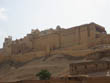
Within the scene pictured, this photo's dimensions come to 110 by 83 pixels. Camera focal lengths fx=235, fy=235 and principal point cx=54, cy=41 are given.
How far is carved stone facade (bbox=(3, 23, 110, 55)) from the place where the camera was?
106ft

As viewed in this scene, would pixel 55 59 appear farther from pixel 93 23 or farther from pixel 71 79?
pixel 71 79

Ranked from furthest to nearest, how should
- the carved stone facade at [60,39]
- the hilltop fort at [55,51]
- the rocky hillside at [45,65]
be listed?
the carved stone facade at [60,39], the hilltop fort at [55,51], the rocky hillside at [45,65]

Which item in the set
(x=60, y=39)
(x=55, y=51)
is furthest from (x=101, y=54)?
(x=60, y=39)

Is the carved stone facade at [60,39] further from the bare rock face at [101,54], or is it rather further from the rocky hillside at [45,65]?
the bare rock face at [101,54]

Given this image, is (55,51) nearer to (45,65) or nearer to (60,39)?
(60,39)

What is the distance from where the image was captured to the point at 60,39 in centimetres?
3741

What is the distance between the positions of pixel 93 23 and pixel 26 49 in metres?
14.9

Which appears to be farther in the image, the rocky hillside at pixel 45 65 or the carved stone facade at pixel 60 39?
the carved stone facade at pixel 60 39

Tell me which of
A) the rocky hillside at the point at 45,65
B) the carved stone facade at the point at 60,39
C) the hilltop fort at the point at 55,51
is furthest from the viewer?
the carved stone facade at the point at 60,39

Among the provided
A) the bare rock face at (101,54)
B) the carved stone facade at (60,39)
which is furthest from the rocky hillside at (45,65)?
the carved stone facade at (60,39)

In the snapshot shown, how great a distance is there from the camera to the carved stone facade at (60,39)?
3219cm

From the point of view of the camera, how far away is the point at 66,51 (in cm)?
3262

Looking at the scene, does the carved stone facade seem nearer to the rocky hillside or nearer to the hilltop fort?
the hilltop fort

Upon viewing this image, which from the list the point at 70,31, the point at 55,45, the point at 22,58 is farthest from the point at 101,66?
the point at 22,58
